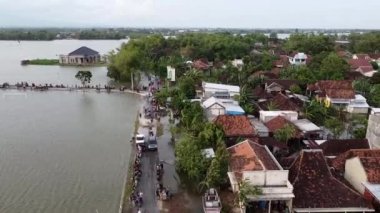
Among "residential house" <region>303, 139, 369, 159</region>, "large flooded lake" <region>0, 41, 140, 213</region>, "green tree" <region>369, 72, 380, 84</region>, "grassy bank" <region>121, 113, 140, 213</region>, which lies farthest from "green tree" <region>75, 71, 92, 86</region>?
"green tree" <region>369, 72, 380, 84</region>

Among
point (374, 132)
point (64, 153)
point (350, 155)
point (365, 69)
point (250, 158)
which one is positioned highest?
point (374, 132)

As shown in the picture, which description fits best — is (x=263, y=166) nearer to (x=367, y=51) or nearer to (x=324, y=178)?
(x=324, y=178)

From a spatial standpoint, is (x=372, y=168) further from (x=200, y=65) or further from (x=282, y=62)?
(x=282, y=62)

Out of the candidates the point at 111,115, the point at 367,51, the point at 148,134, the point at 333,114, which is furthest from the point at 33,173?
the point at 367,51

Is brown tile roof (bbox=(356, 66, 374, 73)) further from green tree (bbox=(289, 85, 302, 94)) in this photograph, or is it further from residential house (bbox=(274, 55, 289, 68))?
green tree (bbox=(289, 85, 302, 94))

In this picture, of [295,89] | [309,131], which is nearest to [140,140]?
[309,131]

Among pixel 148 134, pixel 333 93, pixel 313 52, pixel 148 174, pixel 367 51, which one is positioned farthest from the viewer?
pixel 367 51
